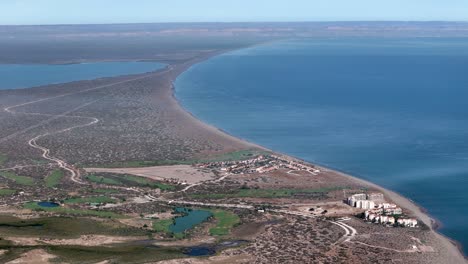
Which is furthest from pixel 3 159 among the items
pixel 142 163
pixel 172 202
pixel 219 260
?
pixel 219 260

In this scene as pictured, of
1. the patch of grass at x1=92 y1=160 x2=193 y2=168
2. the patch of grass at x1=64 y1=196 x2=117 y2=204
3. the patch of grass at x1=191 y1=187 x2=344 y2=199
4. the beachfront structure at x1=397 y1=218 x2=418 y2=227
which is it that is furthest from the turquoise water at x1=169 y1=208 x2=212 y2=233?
the patch of grass at x1=92 y1=160 x2=193 y2=168

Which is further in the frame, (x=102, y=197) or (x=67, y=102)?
(x=67, y=102)

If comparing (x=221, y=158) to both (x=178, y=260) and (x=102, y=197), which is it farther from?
(x=178, y=260)

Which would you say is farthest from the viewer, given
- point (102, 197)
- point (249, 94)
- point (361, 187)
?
point (249, 94)

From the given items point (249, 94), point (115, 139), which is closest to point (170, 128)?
point (115, 139)

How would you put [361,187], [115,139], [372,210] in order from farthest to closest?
[115,139]
[361,187]
[372,210]

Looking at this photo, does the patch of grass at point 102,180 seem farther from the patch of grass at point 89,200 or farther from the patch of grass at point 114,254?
the patch of grass at point 114,254

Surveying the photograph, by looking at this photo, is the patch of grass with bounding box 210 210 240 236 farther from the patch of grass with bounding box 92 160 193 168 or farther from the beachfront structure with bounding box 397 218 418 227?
the patch of grass with bounding box 92 160 193 168

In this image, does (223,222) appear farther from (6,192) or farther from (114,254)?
(6,192)
